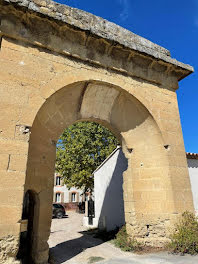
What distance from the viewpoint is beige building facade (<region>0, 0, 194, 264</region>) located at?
4.15 metres

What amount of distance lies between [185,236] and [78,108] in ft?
14.2

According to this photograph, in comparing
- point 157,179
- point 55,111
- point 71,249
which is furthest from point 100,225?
point 55,111

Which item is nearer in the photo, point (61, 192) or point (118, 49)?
point (118, 49)

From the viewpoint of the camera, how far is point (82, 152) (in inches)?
590

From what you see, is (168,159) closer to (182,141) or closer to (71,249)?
(182,141)

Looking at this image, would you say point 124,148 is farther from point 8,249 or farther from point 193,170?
point 8,249

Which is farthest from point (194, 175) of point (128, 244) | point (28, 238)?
point (28, 238)

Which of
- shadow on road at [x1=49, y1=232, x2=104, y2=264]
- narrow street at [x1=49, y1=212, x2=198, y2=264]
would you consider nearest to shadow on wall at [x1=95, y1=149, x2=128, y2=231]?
narrow street at [x1=49, y1=212, x2=198, y2=264]

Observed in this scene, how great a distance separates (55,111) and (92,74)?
1395 millimetres

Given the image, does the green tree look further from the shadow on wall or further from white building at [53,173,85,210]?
white building at [53,173,85,210]

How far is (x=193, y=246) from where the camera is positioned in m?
4.74

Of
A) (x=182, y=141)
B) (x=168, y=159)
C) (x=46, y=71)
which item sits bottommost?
(x=168, y=159)

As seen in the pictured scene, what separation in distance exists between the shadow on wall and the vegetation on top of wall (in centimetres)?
345

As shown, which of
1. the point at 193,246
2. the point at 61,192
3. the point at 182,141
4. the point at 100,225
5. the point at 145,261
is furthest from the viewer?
the point at 61,192
